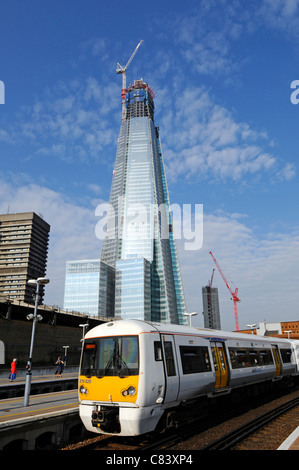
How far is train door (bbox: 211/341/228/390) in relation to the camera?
1451 cm

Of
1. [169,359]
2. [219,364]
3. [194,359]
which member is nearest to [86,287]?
[219,364]

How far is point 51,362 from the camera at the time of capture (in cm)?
5156

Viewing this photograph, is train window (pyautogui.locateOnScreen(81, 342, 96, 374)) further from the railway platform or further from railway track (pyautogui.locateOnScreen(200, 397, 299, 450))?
railway track (pyautogui.locateOnScreen(200, 397, 299, 450))

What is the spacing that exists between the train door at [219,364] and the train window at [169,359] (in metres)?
3.69

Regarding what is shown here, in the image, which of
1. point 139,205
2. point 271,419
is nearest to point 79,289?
point 139,205

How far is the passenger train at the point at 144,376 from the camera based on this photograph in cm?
1009

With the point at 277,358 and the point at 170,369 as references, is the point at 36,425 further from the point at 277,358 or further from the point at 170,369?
the point at 277,358

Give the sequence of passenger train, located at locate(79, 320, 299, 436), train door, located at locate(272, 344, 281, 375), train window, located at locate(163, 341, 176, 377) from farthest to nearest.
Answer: train door, located at locate(272, 344, 281, 375), train window, located at locate(163, 341, 176, 377), passenger train, located at locate(79, 320, 299, 436)

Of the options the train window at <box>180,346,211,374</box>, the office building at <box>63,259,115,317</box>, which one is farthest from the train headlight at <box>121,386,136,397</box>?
the office building at <box>63,259,115,317</box>

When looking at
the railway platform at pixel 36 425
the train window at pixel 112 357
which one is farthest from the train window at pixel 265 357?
the train window at pixel 112 357

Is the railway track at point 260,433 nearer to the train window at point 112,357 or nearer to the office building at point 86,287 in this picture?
the train window at point 112,357

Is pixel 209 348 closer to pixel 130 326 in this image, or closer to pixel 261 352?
pixel 130 326

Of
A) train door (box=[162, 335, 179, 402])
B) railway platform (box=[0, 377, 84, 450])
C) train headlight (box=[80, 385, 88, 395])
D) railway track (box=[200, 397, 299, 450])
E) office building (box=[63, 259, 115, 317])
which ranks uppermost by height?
office building (box=[63, 259, 115, 317])
